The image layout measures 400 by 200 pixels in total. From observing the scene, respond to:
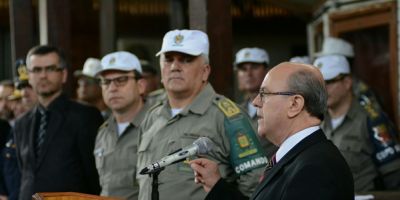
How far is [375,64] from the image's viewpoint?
9.01m

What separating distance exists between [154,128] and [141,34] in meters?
9.31

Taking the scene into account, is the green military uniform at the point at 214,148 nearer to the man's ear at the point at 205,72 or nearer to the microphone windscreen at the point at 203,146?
the man's ear at the point at 205,72

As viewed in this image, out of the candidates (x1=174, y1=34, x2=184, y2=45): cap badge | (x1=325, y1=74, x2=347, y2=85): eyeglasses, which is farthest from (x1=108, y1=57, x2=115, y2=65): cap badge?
(x1=325, y1=74, x2=347, y2=85): eyeglasses

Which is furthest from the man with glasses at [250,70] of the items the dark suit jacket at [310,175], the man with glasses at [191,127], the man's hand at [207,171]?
the dark suit jacket at [310,175]

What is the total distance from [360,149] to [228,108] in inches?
67.1

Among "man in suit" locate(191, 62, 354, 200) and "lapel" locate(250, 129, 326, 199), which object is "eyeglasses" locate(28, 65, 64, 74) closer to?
"man in suit" locate(191, 62, 354, 200)

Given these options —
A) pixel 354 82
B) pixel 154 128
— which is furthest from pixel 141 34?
pixel 154 128

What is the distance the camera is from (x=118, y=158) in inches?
222

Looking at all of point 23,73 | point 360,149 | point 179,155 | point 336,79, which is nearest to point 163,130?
point 179,155

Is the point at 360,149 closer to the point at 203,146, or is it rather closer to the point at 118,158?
the point at 118,158

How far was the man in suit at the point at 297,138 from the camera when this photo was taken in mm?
3334

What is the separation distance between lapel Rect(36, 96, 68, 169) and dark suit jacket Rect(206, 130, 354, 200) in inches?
111

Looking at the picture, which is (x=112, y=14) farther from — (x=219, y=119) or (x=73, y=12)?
(x=219, y=119)

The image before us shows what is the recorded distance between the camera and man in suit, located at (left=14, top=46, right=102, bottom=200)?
604cm
